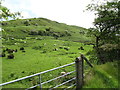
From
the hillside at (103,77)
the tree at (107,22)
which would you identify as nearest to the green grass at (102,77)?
the hillside at (103,77)

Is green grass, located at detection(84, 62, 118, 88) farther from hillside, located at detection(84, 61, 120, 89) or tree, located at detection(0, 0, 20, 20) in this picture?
tree, located at detection(0, 0, 20, 20)

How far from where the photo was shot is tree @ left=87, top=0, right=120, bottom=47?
1606cm

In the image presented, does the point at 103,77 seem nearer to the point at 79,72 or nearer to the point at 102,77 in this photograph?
the point at 102,77

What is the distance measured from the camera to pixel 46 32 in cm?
10962

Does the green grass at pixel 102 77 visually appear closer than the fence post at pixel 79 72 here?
No

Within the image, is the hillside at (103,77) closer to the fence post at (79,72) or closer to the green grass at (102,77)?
the green grass at (102,77)

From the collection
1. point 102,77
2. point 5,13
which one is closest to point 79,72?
point 102,77

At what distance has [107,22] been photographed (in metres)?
16.9

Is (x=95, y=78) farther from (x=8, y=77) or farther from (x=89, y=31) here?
(x=8, y=77)

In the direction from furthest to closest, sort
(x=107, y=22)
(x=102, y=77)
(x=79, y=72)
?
1. (x=107, y=22)
2. (x=102, y=77)
3. (x=79, y=72)

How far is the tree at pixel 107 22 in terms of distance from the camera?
16.1 meters

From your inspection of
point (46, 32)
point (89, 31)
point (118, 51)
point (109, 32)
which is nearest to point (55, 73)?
point (89, 31)

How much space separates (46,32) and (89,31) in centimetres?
9099

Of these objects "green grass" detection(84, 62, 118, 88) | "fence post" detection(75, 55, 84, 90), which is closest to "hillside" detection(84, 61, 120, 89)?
"green grass" detection(84, 62, 118, 88)
